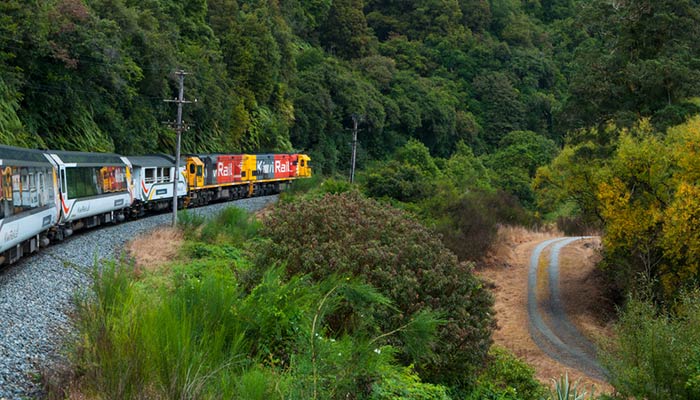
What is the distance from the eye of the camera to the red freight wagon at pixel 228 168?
3471 centimetres

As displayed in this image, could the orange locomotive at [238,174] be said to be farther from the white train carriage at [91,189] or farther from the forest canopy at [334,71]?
the white train carriage at [91,189]

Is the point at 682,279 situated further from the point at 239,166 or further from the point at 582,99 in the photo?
the point at 239,166

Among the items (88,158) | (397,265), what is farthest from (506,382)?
(88,158)

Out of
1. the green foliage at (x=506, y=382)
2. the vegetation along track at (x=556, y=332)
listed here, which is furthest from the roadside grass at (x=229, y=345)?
the vegetation along track at (x=556, y=332)

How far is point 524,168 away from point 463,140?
47.3ft

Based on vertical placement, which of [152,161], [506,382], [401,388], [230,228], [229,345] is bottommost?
[506,382]

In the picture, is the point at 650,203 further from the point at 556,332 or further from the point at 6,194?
the point at 6,194

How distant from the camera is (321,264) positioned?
1091 centimetres

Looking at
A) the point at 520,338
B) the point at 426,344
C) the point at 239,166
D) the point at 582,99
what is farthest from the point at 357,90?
the point at 426,344

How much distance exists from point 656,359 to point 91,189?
16.0 meters

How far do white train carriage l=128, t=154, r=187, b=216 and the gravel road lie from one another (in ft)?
24.4

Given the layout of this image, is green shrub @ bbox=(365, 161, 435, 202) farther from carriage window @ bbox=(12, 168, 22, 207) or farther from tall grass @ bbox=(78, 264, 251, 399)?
tall grass @ bbox=(78, 264, 251, 399)

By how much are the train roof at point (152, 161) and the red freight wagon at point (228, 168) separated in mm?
4461

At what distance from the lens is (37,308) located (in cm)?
1072
